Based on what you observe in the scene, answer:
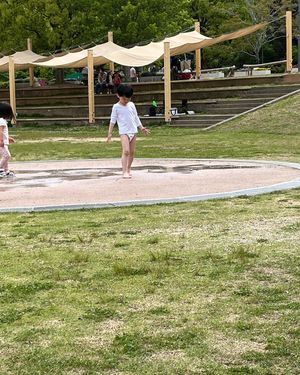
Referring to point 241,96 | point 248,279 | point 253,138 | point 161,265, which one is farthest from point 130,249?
point 241,96

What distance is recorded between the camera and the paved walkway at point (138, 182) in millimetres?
8555

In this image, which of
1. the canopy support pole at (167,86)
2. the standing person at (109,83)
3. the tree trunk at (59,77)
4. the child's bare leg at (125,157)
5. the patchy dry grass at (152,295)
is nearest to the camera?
the patchy dry grass at (152,295)

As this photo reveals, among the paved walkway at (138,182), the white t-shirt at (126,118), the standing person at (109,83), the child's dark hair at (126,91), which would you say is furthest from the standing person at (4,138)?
the standing person at (109,83)

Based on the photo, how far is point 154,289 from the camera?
4562 millimetres

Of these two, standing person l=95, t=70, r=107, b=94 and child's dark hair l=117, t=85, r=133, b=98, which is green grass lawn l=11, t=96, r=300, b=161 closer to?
child's dark hair l=117, t=85, r=133, b=98

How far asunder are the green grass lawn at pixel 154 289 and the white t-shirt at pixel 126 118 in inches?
131

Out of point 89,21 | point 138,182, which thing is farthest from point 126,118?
point 89,21

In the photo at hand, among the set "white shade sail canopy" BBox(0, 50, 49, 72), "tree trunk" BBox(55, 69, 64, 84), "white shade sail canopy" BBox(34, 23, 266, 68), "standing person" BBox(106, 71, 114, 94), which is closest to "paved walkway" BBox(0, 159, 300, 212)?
"white shade sail canopy" BBox(34, 23, 266, 68)

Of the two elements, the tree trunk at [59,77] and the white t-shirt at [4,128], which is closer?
the white t-shirt at [4,128]

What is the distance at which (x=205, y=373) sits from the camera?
3.18 metres

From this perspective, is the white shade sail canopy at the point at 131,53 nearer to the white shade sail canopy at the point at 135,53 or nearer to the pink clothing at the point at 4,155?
the white shade sail canopy at the point at 135,53

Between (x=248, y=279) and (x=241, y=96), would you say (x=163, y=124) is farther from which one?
(x=248, y=279)

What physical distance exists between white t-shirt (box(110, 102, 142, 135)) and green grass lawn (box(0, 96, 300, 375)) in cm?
333

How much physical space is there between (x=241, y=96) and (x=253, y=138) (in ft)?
29.9
